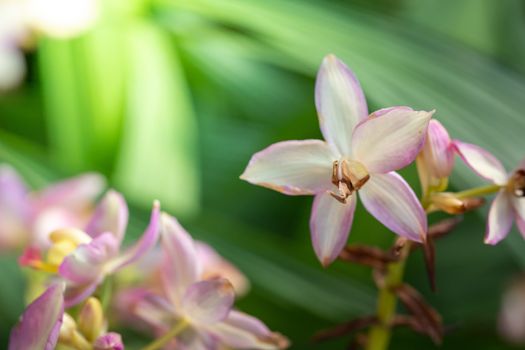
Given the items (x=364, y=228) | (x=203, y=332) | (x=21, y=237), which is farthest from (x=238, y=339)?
(x=364, y=228)

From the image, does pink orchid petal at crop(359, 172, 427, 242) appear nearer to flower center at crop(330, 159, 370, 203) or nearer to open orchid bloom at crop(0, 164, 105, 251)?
flower center at crop(330, 159, 370, 203)

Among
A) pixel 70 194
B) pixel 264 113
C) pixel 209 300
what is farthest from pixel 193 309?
pixel 264 113

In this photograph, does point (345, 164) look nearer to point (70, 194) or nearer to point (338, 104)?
point (338, 104)

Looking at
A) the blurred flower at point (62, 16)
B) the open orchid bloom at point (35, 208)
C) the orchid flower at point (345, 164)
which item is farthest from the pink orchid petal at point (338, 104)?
the blurred flower at point (62, 16)

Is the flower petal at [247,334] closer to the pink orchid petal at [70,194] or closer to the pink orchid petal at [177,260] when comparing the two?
the pink orchid petal at [177,260]

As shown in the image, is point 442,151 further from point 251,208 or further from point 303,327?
point 251,208

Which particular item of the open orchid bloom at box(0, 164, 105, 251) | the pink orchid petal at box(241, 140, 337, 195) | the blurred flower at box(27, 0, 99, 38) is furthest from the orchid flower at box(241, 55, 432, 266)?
the blurred flower at box(27, 0, 99, 38)
